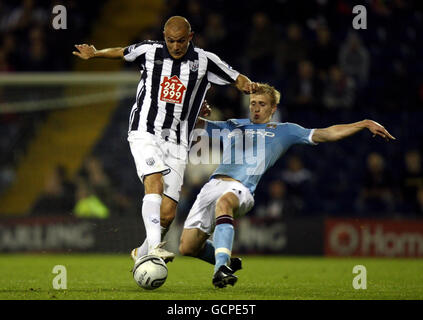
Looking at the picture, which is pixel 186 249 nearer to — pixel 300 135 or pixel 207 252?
pixel 207 252

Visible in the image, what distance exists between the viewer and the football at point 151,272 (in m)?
6.65

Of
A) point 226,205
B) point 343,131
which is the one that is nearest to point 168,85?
point 226,205

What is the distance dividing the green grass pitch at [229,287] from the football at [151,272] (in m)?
0.09

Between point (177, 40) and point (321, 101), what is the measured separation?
24.2 feet

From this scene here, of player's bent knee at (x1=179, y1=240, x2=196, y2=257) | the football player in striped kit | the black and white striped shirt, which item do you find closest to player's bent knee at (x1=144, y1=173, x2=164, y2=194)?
the football player in striped kit

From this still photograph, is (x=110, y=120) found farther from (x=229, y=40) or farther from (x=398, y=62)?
(x=398, y=62)

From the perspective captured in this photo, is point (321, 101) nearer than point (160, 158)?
No

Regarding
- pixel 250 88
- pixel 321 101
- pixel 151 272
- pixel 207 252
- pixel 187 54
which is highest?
pixel 321 101

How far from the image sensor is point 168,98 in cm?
754

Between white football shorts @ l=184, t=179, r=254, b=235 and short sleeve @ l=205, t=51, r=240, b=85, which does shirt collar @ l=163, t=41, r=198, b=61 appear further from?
white football shorts @ l=184, t=179, r=254, b=235

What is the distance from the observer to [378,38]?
15164mm

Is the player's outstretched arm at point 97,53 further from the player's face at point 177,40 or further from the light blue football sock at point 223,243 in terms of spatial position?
the light blue football sock at point 223,243

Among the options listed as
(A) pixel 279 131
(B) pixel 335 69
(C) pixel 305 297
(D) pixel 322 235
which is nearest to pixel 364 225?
(D) pixel 322 235
